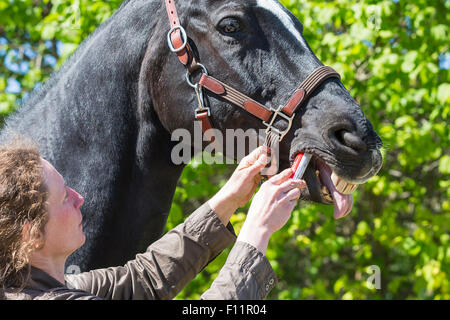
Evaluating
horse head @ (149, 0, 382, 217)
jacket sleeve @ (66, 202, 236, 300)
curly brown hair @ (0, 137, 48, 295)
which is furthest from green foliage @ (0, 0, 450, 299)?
curly brown hair @ (0, 137, 48, 295)

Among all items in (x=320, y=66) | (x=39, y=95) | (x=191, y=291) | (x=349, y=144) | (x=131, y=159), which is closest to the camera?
(x=349, y=144)

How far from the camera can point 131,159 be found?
8.57 ft

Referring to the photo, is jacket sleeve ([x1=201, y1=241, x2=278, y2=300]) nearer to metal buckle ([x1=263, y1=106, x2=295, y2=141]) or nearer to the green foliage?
metal buckle ([x1=263, y1=106, x2=295, y2=141])

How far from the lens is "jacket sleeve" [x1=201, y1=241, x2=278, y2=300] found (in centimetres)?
162

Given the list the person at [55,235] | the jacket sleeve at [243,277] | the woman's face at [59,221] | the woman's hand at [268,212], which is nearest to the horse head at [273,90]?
the person at [55,235]

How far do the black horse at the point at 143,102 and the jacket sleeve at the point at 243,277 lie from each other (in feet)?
2.53

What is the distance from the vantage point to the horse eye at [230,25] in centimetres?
251

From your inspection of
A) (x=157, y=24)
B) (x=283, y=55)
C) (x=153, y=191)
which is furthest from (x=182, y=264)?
(x=157, y=24)

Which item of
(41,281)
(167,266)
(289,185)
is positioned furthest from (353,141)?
(41,281)

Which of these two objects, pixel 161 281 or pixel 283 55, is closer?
pixel 161 281

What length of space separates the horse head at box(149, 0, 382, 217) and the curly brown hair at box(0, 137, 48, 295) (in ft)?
3.20

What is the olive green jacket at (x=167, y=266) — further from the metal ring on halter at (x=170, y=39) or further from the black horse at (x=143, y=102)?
the metal ring on halter at (x=170, y=39)
